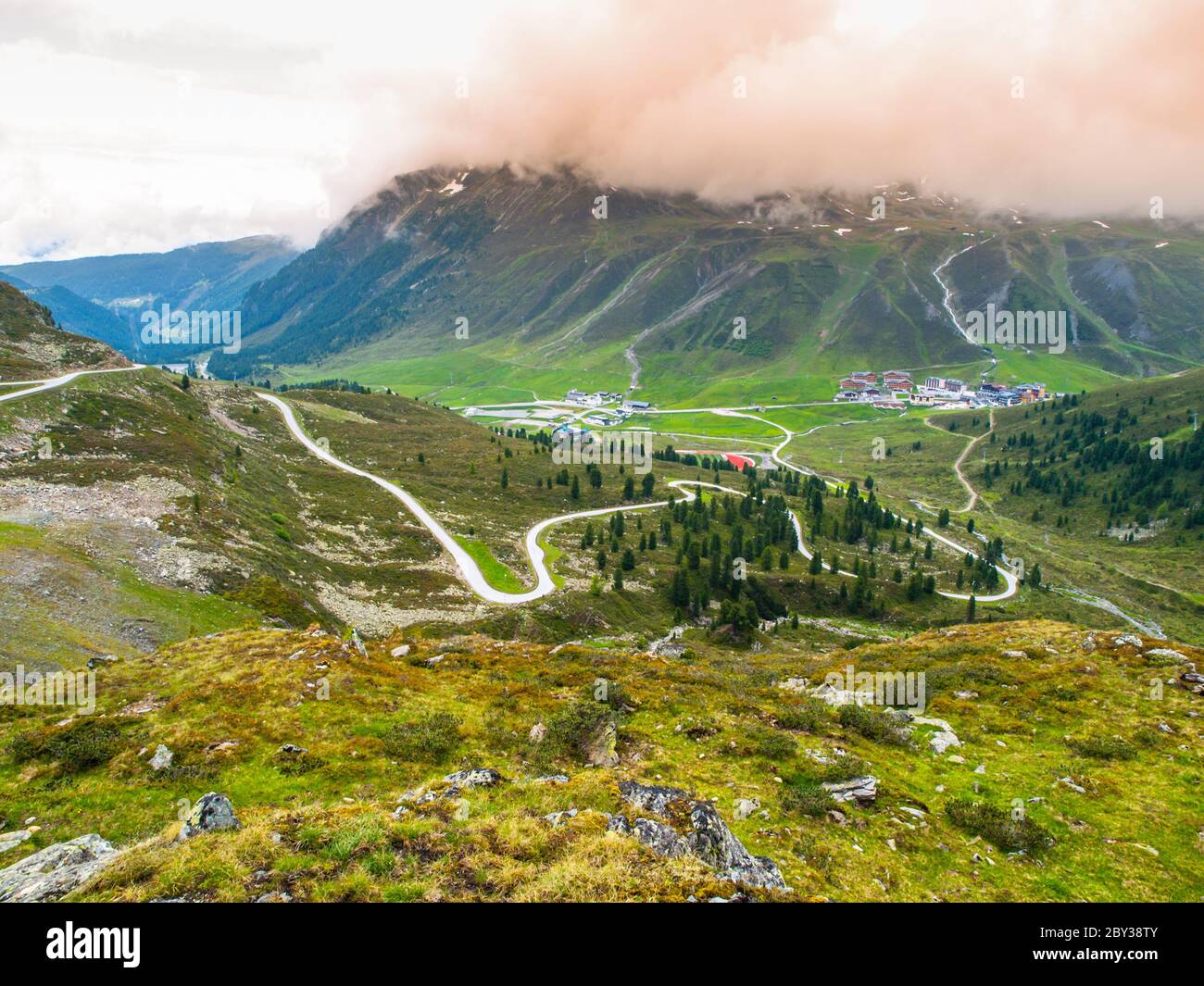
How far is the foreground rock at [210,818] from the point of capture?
14461 mm

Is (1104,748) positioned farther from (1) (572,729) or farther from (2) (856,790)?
(1) (572,729)

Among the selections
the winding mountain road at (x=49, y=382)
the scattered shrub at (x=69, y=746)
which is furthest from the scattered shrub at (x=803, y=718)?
the winding mountain road at (x=49, y=382)

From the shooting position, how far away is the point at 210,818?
14906 millimetres

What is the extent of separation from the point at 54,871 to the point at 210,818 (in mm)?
2842

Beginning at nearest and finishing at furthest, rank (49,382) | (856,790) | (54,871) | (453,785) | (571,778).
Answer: (54,871) → (453,785) → (571,778) → (856,790) → (49,382)

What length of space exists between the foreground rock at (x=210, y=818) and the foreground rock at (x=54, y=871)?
1.42 metres

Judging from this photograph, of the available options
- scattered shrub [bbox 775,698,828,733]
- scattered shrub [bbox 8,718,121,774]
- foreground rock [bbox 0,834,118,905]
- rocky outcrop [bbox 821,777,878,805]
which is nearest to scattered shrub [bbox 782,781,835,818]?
rocky outcrop [bbox 821,777,878,805]

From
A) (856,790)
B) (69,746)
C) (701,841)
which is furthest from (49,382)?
(856,790)

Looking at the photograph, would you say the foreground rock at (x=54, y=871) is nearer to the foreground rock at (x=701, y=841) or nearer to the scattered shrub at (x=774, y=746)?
the foreground rock at (x=701, y=841)
